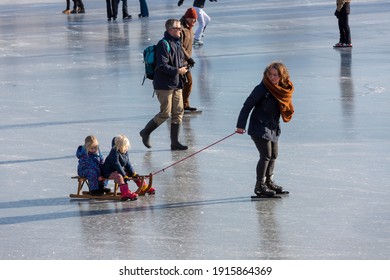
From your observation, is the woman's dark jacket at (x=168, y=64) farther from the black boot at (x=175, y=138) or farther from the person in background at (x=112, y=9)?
the person in background at (x=112, y=9)

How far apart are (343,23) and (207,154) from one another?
9.71 m

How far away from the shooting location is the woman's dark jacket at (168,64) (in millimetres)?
11977

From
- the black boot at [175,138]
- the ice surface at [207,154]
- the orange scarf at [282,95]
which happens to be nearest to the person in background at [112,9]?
the ice surface at [207,154]

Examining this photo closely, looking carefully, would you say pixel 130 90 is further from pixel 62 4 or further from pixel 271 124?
pixel 62 4

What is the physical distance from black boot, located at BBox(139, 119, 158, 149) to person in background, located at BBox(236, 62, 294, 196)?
8.26ft

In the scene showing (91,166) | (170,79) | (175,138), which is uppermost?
(170,79)

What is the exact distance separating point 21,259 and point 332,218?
2.67 meters

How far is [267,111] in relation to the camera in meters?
9.88

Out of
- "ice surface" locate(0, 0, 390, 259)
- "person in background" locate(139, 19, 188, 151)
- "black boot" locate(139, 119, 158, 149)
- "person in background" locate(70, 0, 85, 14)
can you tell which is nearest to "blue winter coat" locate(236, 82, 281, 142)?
"ice surface" locate(0, 0, 390, 259)

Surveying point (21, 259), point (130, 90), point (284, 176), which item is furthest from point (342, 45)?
point (21, 259)

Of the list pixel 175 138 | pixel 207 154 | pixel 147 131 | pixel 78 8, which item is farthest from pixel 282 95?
pixel 78 8

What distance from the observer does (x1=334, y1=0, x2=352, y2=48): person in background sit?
826 inches

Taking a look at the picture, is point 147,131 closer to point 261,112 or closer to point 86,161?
point 86,161

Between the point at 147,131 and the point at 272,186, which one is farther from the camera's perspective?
the point at 147,131
